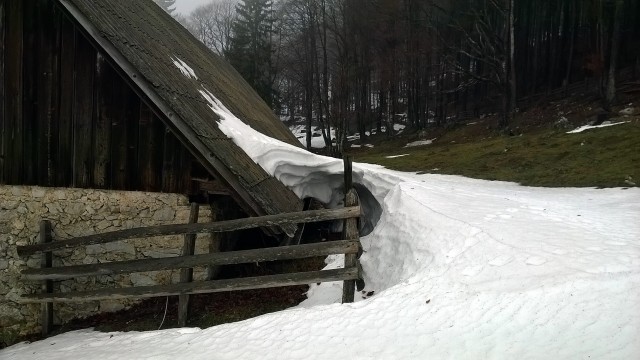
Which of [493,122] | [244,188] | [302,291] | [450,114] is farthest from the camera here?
[450,114]

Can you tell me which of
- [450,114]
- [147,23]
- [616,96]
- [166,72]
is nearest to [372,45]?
[450,114]

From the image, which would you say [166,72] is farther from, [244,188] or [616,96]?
[616,96]

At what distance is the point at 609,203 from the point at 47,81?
35.9ft

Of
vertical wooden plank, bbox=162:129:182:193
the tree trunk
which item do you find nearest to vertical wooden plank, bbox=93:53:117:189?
vertical wooden plank, bbox=162:129:182:193

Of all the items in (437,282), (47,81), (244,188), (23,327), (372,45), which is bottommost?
(23,327)

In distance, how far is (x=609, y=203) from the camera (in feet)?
27.9

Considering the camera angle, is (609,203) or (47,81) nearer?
(47,81)

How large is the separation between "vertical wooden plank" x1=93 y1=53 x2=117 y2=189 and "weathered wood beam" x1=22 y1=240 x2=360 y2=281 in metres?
1.53

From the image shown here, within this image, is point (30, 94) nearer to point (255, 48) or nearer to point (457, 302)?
point (457, 302)

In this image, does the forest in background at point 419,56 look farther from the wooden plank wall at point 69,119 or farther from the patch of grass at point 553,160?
the wooden plank wall at point 69,119

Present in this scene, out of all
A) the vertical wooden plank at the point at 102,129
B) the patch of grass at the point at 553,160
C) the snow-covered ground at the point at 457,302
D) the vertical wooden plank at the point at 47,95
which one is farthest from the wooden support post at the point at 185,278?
the patch of grass at the point at 553,160

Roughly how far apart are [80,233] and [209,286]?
300 centimetres

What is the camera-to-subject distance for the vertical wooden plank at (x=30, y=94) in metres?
7.15

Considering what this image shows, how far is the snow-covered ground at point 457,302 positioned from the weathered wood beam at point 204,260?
68 cm
